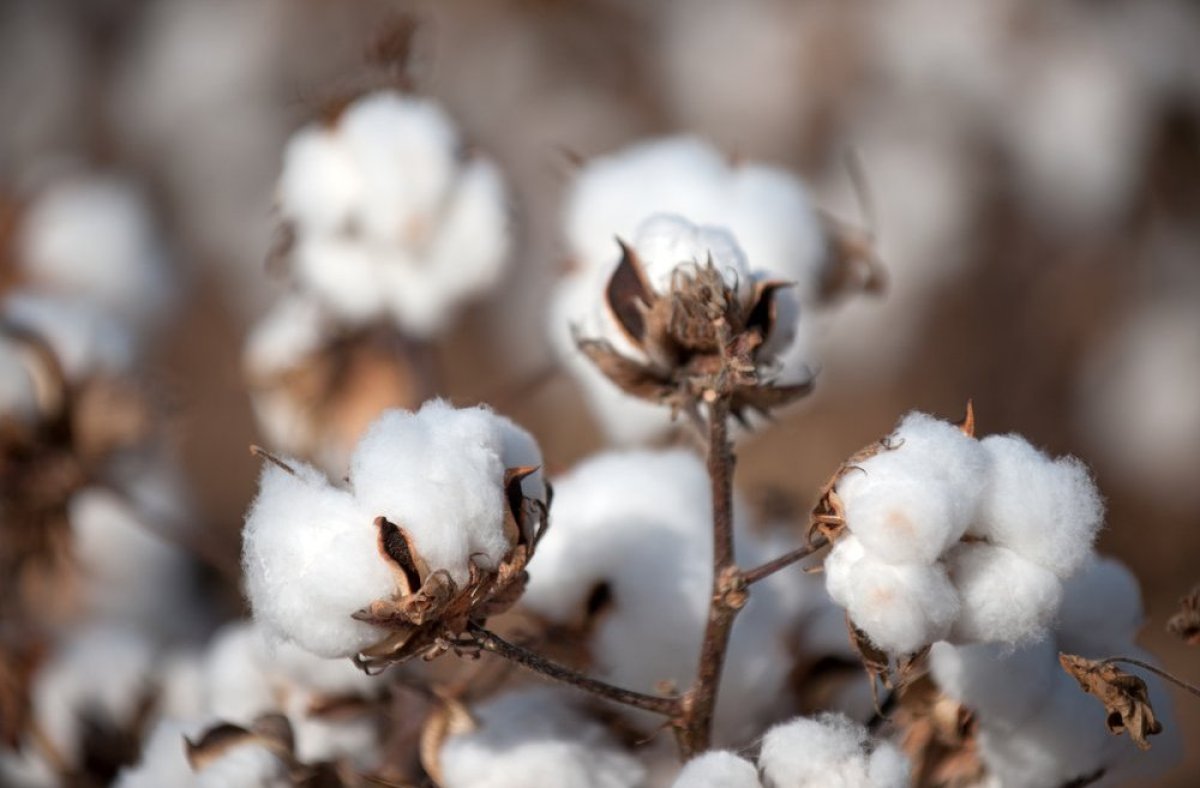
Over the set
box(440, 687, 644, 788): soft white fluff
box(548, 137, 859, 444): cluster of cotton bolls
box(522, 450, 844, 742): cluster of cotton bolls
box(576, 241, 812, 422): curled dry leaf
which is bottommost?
box(440, 687, 644, 788): soft white fluff

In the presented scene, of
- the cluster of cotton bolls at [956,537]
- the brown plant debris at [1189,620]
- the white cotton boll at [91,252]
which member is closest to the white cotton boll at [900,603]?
the cluster of cotton bolls at [956,537]

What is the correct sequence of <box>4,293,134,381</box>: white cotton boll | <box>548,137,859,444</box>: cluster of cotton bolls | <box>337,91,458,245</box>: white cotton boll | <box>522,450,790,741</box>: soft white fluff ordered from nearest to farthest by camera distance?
<box>522,450,790,741</box>: soft white fluff < <box>548,137,859,444</box>: cluster of cotton bolls < <box>337,91,458,245</box>: white cotton boll < <box>4,293,134,381</box>: white cotton boll

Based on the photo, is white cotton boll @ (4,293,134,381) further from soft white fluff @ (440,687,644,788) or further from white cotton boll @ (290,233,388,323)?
soft white fluff @ (440,687,644,788)

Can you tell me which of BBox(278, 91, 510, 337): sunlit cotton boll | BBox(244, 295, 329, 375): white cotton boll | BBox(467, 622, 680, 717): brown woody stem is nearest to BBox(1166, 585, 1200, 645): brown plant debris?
BBox(467, 622, 680, 717): brown woody stem

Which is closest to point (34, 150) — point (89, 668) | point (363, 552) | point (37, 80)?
point (37, 80)

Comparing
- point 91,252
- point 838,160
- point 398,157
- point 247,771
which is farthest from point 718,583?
point 838,160

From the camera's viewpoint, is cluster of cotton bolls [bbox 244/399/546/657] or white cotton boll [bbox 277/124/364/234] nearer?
cluster of cotton bolls [bbox 244/399/546/657]

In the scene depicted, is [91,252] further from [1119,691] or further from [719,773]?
[1119,691]

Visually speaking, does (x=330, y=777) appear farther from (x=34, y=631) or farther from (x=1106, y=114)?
(x=1106, y=114)
